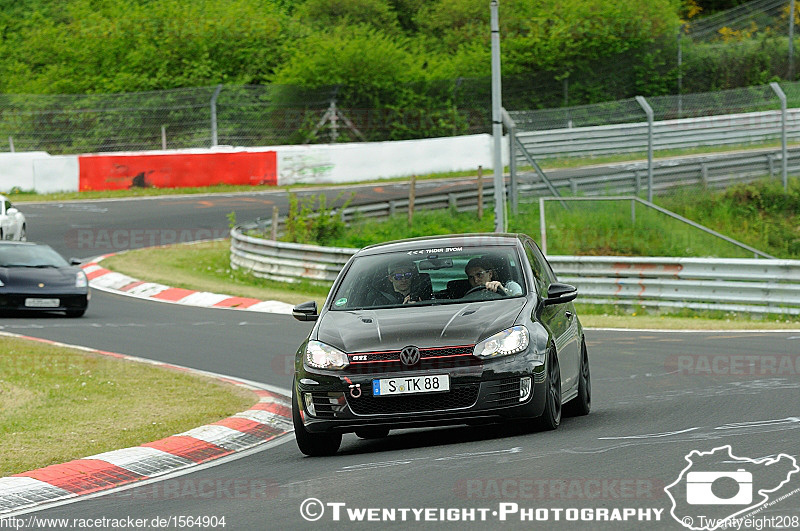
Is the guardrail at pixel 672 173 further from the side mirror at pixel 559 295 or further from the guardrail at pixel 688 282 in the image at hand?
the side mirror at pixel 559 295

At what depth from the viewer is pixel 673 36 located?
5203 cm

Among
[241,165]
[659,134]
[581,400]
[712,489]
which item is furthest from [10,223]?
[712,489]

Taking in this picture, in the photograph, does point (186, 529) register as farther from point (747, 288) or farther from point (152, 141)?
point (152, 141)

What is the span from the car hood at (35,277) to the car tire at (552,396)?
45.3ft

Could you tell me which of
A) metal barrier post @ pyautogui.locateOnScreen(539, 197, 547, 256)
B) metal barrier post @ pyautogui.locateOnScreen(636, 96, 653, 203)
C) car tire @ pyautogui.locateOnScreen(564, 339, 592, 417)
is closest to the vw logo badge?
car tire @ pyautogui.locateOnScreen(564, 339, 592, 417)

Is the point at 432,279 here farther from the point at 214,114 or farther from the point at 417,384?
A: the point at 214,114

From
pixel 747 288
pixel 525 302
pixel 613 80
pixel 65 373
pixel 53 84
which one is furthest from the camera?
pixel 53 84

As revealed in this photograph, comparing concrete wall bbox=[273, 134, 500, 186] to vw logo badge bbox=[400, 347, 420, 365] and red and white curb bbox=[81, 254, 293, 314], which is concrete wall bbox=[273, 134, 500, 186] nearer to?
red and white curb bbox=[81, 254, 293, 314]

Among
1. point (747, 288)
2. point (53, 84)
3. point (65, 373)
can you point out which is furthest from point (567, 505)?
point (53, 84)

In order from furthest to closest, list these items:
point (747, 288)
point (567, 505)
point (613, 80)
Answer: point (613, 80) → point (747, 288) → point (567, 505)

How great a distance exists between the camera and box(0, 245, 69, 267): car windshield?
22031mm

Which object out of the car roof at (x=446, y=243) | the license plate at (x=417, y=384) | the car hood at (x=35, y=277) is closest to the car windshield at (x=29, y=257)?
the car hood at (x=35, y=277)

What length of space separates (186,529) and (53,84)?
50652 mm

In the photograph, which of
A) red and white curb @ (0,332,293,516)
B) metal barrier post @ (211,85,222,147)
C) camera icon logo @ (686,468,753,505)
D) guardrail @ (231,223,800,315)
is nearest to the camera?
camera icon logo @ (686,468,753,505)
